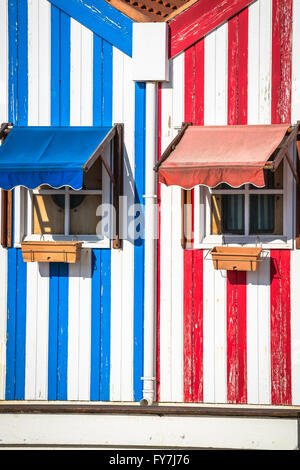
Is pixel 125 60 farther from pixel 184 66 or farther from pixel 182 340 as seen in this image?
pixel 182 340

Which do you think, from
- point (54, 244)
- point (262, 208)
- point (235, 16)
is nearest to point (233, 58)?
point (235, 16)

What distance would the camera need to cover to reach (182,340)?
5883 mm

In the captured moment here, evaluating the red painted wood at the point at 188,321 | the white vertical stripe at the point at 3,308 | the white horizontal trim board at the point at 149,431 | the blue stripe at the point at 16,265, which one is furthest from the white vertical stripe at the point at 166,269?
the white vertical stripe at the point at 3,308

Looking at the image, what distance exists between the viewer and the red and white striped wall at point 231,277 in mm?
5707

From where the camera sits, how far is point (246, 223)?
584cm

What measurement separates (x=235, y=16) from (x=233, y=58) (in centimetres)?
39

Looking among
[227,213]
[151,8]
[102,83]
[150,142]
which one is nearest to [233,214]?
[227,213]

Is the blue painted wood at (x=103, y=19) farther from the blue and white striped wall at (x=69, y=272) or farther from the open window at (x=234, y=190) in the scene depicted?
the open window at (x=234, y=190)

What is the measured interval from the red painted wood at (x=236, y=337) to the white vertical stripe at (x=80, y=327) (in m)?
1.36

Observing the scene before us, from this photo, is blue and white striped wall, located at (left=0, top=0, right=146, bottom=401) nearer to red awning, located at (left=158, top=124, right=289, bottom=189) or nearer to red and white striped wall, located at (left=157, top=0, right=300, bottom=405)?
red and white striped wall, located at (left=157, top=0, right=300, bottom=405)

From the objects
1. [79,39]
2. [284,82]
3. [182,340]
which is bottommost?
[182,340]

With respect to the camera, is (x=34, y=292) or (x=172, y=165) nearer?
(x=172, y=165)

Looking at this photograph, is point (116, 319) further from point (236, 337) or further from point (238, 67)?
point (238, 67)

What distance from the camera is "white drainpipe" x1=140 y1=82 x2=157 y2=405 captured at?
582 cm
